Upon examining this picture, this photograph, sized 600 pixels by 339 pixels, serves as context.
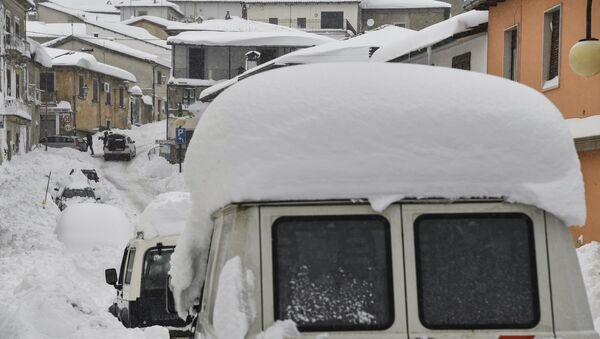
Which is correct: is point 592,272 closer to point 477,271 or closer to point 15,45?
point 477,271

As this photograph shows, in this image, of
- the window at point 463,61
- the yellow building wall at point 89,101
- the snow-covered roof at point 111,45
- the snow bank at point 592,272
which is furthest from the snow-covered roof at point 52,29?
the snow bank at point 592,272

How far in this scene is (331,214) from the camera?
448 cm

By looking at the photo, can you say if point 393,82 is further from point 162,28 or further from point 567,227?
point 162,28

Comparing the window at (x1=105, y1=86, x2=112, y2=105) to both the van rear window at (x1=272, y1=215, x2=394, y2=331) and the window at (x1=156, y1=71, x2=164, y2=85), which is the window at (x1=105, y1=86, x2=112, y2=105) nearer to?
the window at (x1=156, y1=71, x2=164, y2=85)

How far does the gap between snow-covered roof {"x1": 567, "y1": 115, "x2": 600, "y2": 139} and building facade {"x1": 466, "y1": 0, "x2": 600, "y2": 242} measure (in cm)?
8

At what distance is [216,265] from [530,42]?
51.7 feet

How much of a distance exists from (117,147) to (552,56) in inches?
1477

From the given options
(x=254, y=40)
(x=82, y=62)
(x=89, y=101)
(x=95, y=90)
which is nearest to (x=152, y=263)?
(x=254, y=40)

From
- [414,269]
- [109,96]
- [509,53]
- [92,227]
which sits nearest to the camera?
[414,269]

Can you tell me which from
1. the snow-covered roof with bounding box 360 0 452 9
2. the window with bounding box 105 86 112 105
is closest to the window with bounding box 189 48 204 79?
the window with bounding box 105 86 112 105

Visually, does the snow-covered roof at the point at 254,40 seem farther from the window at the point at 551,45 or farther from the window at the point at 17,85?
the window at the point at 551,45

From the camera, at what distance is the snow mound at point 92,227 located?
25.6m

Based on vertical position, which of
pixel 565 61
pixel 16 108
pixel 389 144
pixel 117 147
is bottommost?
pixel 117 147

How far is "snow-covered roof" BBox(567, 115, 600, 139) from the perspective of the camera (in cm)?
1565
